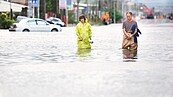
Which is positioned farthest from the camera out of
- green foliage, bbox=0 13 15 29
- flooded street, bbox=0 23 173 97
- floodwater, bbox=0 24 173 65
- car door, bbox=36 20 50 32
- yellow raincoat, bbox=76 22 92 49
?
green foliage, bbox=0 13 15 29

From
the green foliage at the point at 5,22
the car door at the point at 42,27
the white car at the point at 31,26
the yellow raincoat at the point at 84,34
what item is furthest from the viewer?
the green foliage at the point at 5,22

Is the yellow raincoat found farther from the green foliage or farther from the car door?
the green foliage

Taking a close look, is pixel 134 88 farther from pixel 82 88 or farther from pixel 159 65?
pixel 159 65

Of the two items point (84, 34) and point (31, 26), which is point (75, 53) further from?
point (31, 26)

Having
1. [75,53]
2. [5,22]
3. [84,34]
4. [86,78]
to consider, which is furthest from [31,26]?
[86,78]

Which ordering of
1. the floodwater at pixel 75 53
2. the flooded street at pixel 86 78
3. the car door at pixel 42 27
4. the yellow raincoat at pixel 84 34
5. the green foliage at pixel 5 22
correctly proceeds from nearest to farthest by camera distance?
the flooded street at pixel 86 78
the floodwater at pixel 75 53
the yellow raincoat at pixel 84 34
the car door at pixel 42 27
the green foliage at pixel 5 22

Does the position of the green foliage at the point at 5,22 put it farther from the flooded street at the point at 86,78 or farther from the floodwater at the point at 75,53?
the flooded street at the point at 86,78

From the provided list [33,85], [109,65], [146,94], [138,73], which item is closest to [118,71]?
[138,73]

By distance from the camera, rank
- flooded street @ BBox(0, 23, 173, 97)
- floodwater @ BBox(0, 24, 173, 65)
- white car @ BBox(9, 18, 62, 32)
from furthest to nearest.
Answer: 1. white car @ BBox(9, 18, 62, 32)
2. floodwater @ BBox(0, 24, 173, 65)
3. flooded street @ BBox(0, 23, 173, 97)

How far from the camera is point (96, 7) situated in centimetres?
13862

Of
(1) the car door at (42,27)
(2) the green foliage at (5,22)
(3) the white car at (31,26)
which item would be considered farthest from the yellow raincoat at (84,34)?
(2) the green foliage at (5,22)

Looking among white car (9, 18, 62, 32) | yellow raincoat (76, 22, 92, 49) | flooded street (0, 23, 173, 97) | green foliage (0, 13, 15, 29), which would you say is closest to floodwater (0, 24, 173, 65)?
yellow raincoat (76, 22, 92, 49)

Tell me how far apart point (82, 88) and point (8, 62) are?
686 cm

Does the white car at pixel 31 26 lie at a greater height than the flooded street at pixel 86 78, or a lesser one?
greater
